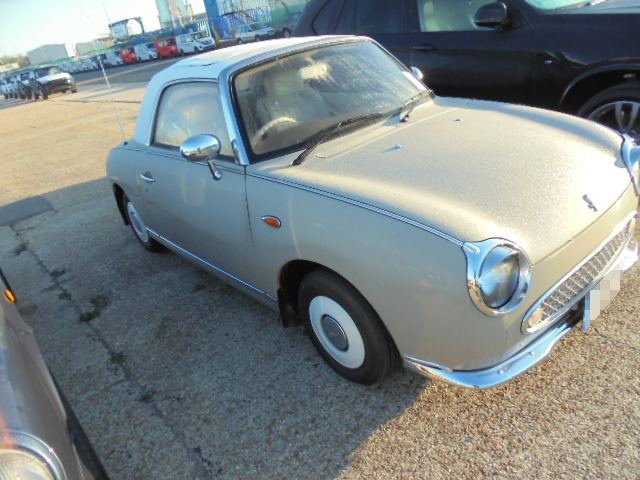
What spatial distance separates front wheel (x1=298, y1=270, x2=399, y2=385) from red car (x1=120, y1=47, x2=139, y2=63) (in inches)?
2049

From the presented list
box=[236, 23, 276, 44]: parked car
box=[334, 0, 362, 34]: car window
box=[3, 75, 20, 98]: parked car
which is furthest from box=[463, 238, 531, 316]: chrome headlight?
box=[3, 75, 20, 98]: parked car

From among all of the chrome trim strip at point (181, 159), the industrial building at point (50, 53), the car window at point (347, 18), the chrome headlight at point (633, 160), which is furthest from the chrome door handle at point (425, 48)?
the industrial building at point (50, 53)

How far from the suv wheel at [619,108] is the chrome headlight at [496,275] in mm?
2490

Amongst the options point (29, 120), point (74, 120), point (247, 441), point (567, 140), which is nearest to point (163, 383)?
point (247, 441)

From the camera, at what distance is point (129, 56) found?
162ft

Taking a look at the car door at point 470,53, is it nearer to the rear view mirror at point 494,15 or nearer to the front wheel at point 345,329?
the rear view mirror at point 494,15

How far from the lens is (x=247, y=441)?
2.40 meters

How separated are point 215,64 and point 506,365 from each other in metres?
2.35

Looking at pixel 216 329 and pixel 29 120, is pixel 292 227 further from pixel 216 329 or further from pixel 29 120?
pixel 29 120

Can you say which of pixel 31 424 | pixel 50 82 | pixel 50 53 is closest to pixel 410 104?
pixel 31 424

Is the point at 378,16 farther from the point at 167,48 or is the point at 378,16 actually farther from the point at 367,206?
the point at 167,48

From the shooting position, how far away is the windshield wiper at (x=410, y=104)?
304cm

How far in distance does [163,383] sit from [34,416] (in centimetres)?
Result: 141

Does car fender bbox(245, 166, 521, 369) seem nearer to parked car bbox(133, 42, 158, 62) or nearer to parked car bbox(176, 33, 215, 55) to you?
parked car bbox(176, 33, 215, 55)
